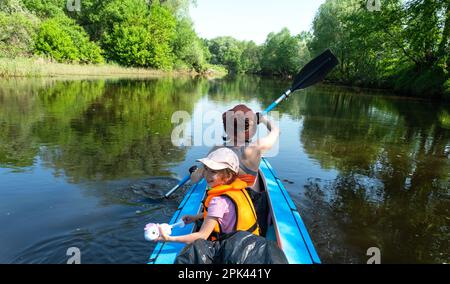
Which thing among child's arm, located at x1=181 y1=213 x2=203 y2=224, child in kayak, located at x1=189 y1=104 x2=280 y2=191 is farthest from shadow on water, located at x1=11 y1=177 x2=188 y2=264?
child in kayak, located at x1=189 y1=104 x2=280 y2=191

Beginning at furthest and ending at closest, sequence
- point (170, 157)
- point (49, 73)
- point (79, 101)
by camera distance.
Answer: point (49, 73), point (79, 101), point (170, 157)

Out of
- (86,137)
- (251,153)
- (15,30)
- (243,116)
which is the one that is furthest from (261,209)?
(15,30)

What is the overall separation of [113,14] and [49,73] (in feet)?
56.5

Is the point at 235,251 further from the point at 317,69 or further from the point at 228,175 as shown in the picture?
the point at 317,69

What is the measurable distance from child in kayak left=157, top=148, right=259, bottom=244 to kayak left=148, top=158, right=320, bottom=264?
368 millimetres

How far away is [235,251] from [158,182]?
3773mm

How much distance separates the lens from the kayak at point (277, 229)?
2863 millimetres

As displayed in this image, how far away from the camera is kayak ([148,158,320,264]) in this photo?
2.86m

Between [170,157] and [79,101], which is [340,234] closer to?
[170,157]

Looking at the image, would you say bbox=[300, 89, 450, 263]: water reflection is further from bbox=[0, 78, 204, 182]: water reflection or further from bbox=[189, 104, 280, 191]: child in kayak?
bbox=[0, 78, 204, 182]: water reflection

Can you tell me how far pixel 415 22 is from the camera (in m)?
21.5

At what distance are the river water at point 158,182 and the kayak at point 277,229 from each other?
68cm

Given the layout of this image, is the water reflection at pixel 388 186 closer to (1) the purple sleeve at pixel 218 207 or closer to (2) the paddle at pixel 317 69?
Answer: (2) the paddle at pixel 317 69
